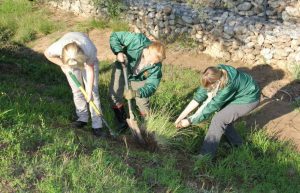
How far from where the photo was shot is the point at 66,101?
694 centimetres

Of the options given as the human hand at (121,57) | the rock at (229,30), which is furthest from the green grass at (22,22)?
the human hand at (121,57)

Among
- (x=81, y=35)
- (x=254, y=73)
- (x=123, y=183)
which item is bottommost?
(x=254, y=73)

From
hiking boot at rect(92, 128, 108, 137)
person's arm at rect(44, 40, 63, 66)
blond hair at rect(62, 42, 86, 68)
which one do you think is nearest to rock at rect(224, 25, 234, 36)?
hiking boot at rect(92, 128, 108, 137)

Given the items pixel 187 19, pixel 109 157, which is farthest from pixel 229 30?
pixel 109 157

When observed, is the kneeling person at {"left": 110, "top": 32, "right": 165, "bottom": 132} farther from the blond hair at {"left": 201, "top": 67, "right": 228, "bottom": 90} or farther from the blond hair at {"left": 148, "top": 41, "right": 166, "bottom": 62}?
the blond hair at {"left": 201, "top": 67, "right": 228, "bottom": 90}

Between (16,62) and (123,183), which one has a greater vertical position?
(123,183)

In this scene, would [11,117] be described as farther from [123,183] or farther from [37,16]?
[37,16]

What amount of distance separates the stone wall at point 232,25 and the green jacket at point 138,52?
422cm

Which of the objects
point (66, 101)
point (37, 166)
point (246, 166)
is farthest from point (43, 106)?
point (246, 166)

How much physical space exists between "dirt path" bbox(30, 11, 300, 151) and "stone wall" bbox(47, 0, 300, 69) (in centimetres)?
26

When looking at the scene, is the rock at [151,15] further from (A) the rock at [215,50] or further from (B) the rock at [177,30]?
(A) the rock at [215,50]

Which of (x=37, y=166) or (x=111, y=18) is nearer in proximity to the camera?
(x=37, y=166)

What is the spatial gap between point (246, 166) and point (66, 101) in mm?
2959

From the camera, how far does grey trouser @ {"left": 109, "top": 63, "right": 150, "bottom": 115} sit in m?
5.88
